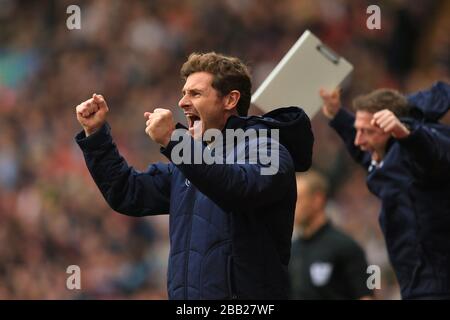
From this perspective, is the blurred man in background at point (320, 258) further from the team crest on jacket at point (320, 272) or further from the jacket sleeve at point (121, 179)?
the jacket sleeve at point (121, 179)

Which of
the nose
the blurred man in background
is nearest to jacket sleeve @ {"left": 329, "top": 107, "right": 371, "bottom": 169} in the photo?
the nose

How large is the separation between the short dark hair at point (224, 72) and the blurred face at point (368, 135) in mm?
1550

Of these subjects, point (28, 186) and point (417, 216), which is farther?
point (28, 186)

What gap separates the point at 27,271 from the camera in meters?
10.4

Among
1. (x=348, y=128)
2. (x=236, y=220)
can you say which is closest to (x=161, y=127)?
(x=236, y=220)

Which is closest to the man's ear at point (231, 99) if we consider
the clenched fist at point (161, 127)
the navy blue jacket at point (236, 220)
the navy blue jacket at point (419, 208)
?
the navy blue jacket at point (236, 220)

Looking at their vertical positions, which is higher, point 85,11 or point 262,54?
point 85,11

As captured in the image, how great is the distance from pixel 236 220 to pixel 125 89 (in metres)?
7.21

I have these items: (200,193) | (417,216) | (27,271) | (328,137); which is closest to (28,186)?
(27,271)

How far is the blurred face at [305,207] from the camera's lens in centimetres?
727

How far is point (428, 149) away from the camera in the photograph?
5277mm

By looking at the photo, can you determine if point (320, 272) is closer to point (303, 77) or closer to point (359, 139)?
point (359, 139)

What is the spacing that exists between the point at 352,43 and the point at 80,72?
9.34 ft
